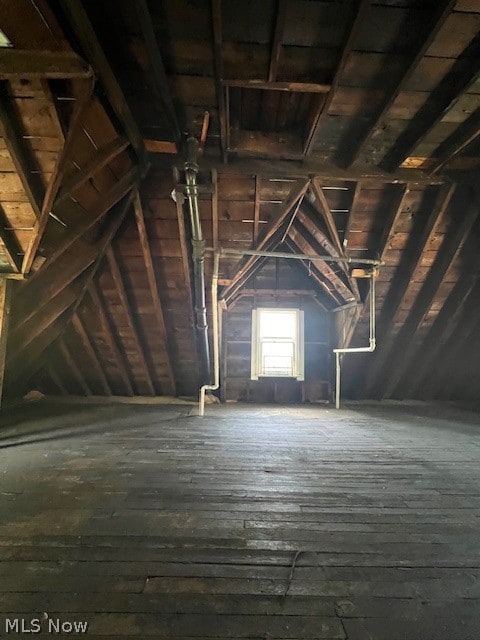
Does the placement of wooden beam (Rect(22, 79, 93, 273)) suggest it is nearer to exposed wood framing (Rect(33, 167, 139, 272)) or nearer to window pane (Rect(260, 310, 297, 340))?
exposed wood framing (Rect(33, 167, 139, 272))

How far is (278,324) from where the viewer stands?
20.7 ft

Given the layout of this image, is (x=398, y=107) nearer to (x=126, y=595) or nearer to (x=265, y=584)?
(x=265, y=584)

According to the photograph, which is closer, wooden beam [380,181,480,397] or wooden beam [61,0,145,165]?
wooden beam [61,0,145,165]

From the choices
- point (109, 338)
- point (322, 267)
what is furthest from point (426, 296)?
point (109, 338)

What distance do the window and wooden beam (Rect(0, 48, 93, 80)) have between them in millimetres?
4556

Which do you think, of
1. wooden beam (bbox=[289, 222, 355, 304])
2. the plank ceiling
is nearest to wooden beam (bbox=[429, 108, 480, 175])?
the plank ceiling

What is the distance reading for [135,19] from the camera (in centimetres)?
204

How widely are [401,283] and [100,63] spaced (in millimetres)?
4164

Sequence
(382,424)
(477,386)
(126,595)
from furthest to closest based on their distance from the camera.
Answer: (477,386), (382,424), (126,595)

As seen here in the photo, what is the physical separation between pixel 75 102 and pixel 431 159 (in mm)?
3219

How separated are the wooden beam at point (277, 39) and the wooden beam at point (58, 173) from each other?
1.23 metres

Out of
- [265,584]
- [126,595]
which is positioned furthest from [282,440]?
[126,595]

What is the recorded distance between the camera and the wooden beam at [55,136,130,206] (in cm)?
271

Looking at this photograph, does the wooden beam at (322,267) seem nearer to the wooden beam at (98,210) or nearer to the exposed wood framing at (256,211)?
the exposed wood framing at (256,211)
